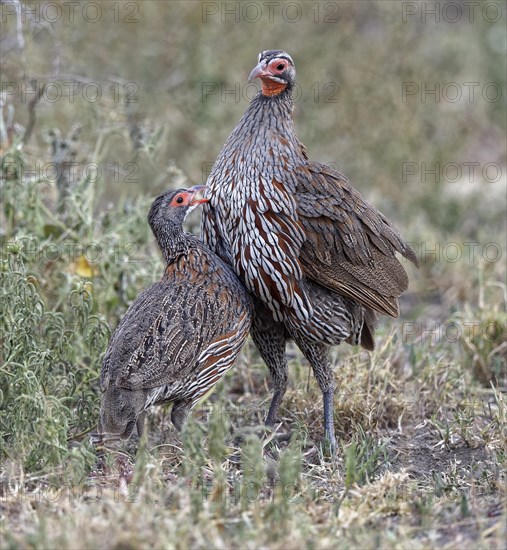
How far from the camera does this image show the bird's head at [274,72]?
5.22 metres

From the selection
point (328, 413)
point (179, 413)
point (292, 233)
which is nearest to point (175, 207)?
point (292, 233)

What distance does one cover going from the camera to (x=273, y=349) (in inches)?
222

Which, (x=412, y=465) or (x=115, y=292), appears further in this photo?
(x=115, y=292)

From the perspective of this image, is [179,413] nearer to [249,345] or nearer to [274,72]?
[249,345]

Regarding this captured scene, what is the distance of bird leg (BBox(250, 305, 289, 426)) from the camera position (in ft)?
18.3

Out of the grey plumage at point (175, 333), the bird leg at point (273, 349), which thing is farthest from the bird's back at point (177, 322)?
the bird leg at point (273, 349)

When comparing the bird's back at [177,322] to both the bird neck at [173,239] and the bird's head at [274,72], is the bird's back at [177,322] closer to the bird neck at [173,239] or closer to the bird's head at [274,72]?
the bird neck at [173,239]

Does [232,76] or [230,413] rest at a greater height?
[232,76]

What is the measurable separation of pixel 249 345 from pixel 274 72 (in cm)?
205

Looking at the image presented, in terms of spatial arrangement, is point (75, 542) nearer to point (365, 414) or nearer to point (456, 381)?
point (365, 414)

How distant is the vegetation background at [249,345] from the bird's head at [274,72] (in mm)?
1280

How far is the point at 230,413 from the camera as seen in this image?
5.95 m

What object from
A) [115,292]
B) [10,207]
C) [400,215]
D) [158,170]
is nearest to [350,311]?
[115,292]

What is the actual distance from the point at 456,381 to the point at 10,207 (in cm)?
300
